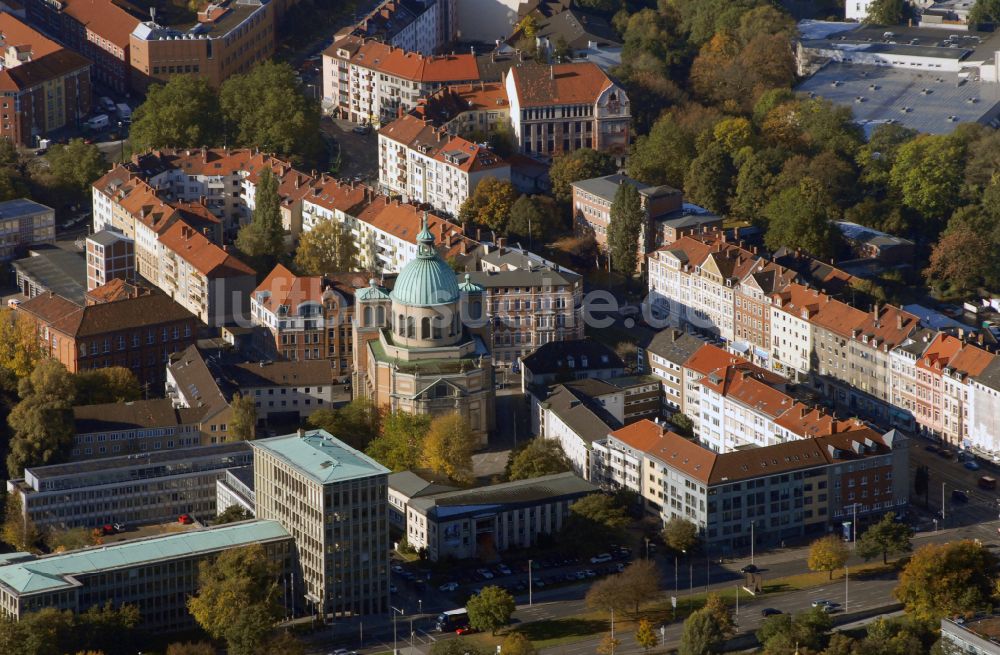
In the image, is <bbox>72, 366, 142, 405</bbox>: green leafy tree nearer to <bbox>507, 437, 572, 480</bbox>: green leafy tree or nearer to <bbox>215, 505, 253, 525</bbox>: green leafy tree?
<bbox>215, 505, 253, 525</bbox>: green leafy tree

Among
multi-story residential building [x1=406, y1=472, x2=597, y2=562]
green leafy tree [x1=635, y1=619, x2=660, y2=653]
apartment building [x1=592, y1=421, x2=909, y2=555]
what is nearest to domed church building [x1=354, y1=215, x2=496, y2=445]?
multi-story residential building [x1=406, y1=472, x2=597, y2=562]

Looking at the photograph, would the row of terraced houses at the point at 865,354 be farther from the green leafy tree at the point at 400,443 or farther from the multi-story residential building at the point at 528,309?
the green leafy tree at the point at 400,443

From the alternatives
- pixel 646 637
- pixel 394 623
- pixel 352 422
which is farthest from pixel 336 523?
pixel 352 422

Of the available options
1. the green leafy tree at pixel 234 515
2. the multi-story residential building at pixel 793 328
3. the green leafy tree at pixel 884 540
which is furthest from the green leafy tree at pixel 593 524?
the multi-story residential building at pixel 793 328

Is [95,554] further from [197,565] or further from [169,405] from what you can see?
[169,405]

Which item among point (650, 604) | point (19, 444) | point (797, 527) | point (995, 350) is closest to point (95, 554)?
point (19, 444)

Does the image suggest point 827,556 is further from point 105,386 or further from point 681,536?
point 105,386
